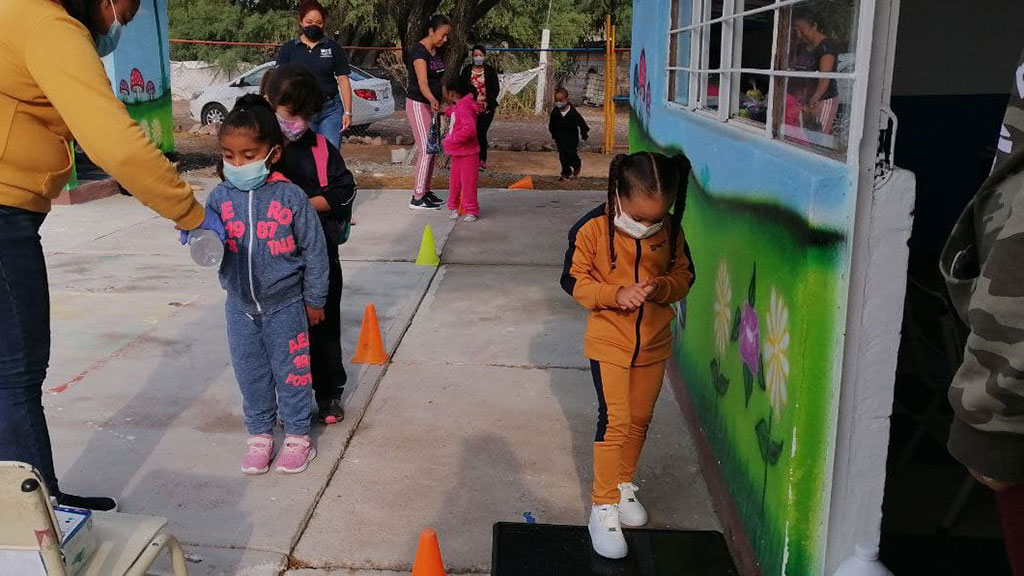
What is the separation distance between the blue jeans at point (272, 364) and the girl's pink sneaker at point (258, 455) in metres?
0.04

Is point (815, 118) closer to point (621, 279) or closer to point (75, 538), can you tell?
point (621, 279)

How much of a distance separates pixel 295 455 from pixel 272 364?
0.39 meters

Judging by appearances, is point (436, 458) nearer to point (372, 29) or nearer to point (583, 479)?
point (583, 479)

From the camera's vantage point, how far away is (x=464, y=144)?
891 cm

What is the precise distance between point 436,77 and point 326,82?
1.64m

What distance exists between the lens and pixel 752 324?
3027 mm

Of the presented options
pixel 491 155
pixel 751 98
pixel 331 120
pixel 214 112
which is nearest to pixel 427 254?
pixel 331 120

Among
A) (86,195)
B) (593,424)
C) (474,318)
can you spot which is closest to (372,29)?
(86,195)

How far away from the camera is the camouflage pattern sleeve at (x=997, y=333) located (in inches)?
59.3

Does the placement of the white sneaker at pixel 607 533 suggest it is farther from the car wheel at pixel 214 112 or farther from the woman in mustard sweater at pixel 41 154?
the car wheel at pixel 214 112

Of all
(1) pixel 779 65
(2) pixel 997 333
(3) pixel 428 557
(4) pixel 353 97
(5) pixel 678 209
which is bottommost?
(3) pixel 428 557

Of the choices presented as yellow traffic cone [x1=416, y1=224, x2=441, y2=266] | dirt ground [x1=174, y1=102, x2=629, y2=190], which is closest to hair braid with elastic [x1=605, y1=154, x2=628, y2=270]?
yellow traffic cone [x1=416, y1=224, x2=441, y2=266]

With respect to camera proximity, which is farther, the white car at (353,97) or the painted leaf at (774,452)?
the white car at (353,97)

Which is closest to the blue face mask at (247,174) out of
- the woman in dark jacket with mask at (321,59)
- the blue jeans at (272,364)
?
the blue jeans at (272,364)
